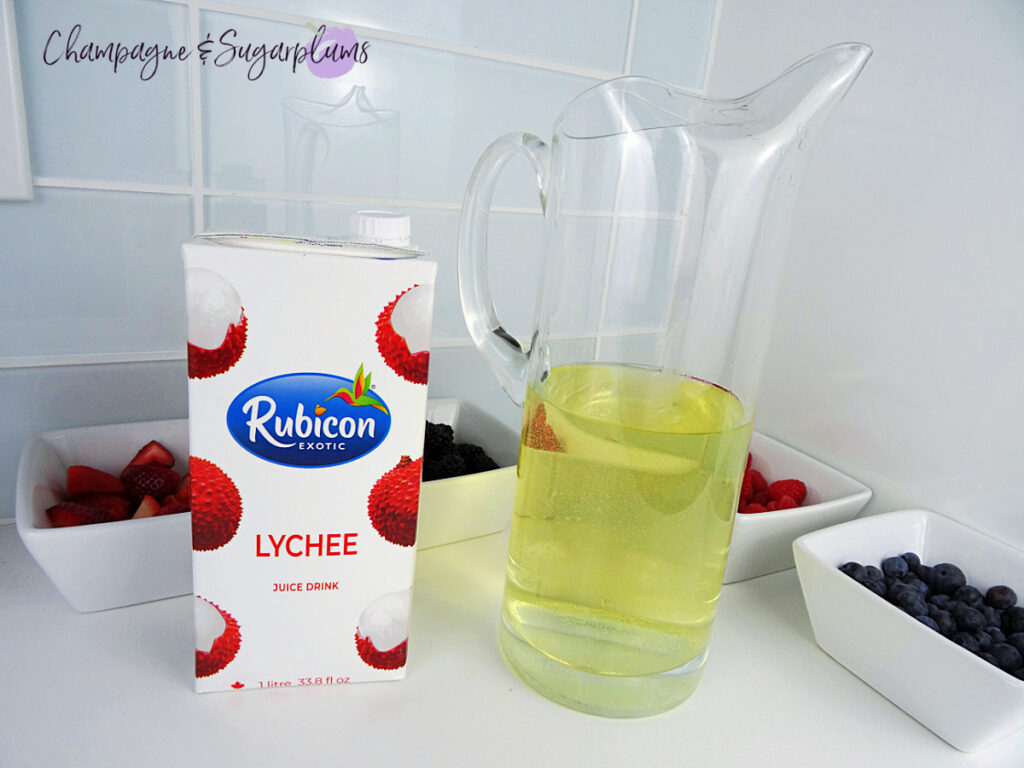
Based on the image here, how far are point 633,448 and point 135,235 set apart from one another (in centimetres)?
42

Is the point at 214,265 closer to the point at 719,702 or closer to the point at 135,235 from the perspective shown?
the point at 135,235

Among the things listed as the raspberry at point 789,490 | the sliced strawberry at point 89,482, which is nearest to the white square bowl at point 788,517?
the raspberry at point 789,490

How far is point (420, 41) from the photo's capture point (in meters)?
0.66

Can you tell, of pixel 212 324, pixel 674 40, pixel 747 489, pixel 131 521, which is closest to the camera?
pixel 212 324

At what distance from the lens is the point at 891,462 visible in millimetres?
694

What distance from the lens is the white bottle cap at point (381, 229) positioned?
463 millimetres

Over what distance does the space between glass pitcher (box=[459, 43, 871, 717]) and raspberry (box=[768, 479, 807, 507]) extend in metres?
0.24

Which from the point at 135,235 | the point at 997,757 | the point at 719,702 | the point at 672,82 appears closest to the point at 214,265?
the point at 135,235

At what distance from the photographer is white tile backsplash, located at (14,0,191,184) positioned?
21.0 inches

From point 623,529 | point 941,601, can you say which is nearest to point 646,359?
point 623,529

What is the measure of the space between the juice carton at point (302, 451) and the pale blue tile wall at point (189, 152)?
24cm

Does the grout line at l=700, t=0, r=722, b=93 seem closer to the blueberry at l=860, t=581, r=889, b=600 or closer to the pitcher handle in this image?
the pitcher handle

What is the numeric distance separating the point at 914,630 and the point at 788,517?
0.14 metres

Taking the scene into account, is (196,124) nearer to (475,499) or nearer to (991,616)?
(475,499)
